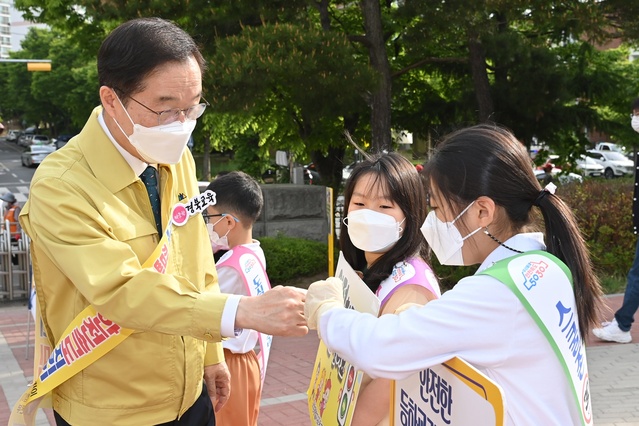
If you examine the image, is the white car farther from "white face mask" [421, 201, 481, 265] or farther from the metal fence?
"white face mask" [421, 201, 481, 265]

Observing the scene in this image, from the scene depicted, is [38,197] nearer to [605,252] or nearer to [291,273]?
[291,273]

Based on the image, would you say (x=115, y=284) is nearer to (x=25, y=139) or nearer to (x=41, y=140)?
(x=41, y=140)

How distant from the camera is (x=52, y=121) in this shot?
6397cm

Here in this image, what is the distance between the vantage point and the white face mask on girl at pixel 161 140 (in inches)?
92.5

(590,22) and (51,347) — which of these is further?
(590,22)

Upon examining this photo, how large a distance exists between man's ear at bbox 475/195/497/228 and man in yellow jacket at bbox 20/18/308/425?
1.96 feet

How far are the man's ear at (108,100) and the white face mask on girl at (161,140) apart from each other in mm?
42

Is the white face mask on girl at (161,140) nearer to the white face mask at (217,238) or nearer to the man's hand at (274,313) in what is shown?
the man's hand at (274,313)

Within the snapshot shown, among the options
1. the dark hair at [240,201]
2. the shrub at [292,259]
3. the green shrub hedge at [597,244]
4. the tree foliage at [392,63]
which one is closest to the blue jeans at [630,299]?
the green shrub hedge at [597,244]

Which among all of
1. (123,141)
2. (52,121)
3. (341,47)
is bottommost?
(52,121)

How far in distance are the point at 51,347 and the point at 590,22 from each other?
28.5 ft

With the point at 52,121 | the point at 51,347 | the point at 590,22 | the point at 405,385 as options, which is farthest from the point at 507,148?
the point at 52,121

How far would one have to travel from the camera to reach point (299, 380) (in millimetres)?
6316

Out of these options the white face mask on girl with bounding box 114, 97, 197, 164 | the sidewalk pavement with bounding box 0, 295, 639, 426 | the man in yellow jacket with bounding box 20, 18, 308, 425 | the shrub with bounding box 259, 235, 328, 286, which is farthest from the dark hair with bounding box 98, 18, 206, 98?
the shrub with bounding box 259, 235, 328, 286
